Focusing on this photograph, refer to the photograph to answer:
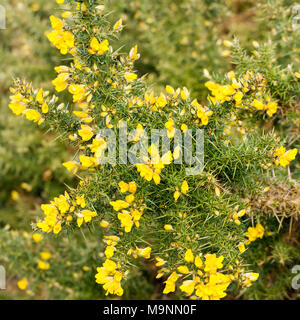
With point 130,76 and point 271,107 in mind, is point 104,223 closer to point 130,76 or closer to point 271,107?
point 130,76

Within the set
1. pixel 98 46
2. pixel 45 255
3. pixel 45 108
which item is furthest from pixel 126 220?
pixel 45 255

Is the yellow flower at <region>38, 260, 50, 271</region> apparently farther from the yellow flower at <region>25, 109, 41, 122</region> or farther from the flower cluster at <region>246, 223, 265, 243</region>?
the flower cluster at <region>246, 223, 265, 243</region>

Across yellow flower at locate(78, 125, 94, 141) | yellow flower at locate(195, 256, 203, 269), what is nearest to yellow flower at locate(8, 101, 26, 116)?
yellow flower at locate(78, 125, 94, 141)

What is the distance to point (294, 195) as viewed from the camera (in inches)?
71.9

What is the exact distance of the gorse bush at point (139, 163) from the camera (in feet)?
5.01

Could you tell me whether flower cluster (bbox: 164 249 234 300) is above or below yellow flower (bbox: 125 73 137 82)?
below

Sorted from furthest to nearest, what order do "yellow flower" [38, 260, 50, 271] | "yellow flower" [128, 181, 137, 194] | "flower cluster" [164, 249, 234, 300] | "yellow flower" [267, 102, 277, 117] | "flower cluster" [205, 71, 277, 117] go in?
"yellow flower" [38, 260, 50, 271] → "yellow flower" [267, 102, 277, 117] → "flower cluster" [205, 71, 277, 117] → "yellow flower" [128, 181, 137, 194] → "flower cluster" [164, 249, 234, 300]

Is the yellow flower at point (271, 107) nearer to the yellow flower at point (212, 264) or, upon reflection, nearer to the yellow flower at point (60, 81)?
the yellow flower at point (212, 264)

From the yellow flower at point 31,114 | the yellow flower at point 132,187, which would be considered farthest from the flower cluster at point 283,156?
the yellow flower at point 31,114

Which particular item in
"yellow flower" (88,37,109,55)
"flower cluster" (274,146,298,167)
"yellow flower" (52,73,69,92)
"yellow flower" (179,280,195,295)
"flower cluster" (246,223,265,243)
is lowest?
"yellow flower" (179,280,195,295)

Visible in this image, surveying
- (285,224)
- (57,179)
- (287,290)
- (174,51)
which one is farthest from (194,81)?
(287,290)

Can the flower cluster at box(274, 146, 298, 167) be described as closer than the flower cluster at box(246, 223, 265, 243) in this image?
Yes

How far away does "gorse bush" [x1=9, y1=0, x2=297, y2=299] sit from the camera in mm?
1527

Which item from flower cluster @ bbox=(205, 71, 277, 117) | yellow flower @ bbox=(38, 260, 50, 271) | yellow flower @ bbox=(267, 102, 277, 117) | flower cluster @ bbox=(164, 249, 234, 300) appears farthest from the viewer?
yellow flower @ bbox=(38, 260, 50, 271)
